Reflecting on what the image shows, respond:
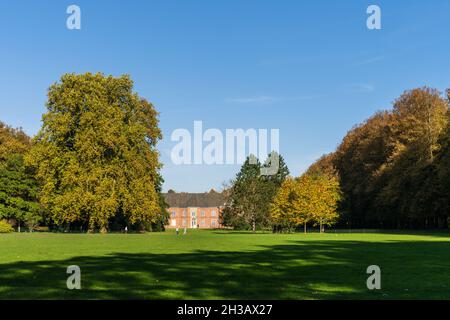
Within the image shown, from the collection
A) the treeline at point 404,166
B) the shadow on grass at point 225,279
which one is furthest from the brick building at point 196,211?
the shadow on grass at point 225,279

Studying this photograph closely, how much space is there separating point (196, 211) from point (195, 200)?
404cm

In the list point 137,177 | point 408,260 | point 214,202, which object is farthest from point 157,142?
point 214,202

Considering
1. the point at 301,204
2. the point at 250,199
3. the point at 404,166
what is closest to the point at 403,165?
the point at 404,166

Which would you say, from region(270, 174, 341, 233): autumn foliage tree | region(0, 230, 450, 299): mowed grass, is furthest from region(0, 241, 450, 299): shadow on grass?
region(270, 174, 341, 233): autumn foliage tree

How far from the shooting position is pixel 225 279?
13.8 meters

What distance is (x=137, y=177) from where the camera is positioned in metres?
63.4

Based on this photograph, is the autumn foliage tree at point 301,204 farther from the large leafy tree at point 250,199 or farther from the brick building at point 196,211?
the brick building at point 196,211

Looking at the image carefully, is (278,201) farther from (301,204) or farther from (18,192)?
(18,192)

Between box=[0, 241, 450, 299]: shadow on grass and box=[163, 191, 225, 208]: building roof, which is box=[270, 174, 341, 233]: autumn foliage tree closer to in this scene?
box=[0, 241, 450, 299]: shadow on grass

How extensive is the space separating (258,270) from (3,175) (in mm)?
57898

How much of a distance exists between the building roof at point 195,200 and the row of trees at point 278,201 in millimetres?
72111

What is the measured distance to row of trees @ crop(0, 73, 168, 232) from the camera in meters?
58.1
